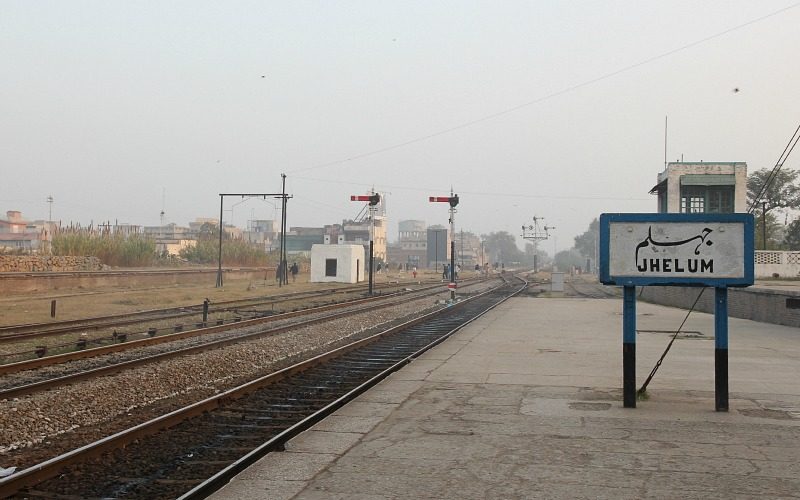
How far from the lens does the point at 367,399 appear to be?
10.7m

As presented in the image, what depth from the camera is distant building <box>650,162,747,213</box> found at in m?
45.3

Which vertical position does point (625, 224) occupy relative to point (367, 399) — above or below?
above

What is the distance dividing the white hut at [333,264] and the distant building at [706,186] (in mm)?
24197

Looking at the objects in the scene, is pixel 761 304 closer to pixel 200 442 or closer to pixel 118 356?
pixel 118 356

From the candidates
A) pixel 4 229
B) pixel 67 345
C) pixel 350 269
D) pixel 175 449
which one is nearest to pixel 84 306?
pixel 67 345

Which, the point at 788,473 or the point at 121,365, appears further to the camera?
the point at 121,365

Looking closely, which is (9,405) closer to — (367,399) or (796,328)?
(367,399)

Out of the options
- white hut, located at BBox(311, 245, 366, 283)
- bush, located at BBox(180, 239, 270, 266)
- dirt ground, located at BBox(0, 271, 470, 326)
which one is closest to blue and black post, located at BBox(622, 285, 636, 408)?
dirt ground, located at BBox(0, 271, 470, 326)

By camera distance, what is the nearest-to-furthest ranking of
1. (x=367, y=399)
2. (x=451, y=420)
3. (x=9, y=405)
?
1. (x=451, y=420)
2. (x=9, y=405)
3. (x=367, y=399)

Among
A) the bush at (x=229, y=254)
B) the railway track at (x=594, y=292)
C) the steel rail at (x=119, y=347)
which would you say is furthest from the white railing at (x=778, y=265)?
the bush at (x=229, y=254)

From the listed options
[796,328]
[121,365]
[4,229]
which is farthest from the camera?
[4,229]

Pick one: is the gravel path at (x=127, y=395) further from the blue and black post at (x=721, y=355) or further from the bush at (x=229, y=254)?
the bush at (x=229, y=254)

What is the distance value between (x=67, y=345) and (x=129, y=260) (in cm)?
4856

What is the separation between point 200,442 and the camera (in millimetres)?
8180
